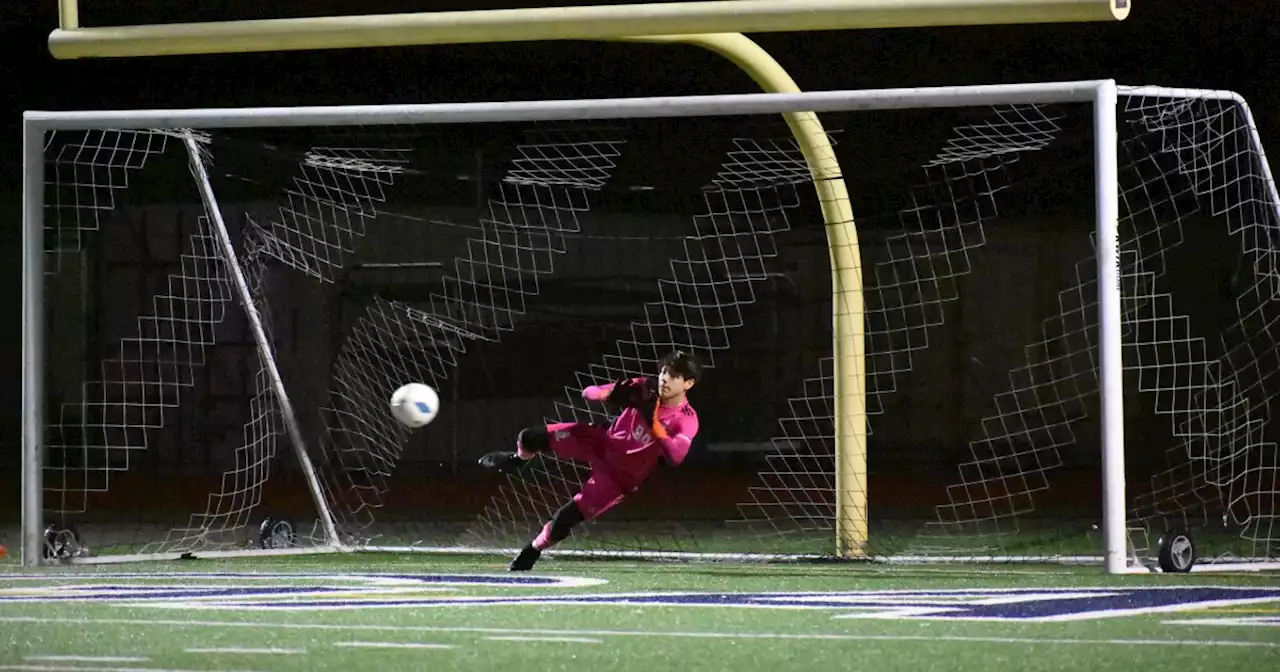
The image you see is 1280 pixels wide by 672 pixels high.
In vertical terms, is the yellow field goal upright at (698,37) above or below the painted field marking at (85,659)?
above

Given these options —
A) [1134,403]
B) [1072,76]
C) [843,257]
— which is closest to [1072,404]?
[1134,403]

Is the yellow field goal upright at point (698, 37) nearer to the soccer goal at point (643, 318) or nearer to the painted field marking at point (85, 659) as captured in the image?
the painted field marking at point (85, 659)

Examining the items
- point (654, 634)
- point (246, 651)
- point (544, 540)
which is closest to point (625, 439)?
point (544, 540)

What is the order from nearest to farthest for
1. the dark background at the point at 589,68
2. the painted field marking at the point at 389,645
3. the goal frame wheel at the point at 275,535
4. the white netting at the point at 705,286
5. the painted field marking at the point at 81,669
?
the painted field marking at the point at 81,669
the painted field marking at the point at 389,645
the goal frame wheel at the point at 275,535
the white netting at the point at 705,286
the dark background at the point at 589,68

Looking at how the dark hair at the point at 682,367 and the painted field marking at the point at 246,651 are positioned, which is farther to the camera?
the dark hair at the point at 682,367

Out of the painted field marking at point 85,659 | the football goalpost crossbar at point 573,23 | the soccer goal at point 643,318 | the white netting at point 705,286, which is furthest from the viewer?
the soccer goal at point 643,318

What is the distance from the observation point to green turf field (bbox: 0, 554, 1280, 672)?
5.21m

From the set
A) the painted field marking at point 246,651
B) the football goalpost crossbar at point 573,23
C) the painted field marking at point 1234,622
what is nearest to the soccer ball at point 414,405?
the football goalpost crossbar at point 573,23

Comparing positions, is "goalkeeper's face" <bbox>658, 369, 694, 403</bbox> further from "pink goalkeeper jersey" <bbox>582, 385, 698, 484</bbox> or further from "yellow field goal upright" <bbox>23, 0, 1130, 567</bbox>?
"yellow field goal upright" <bbox>23, 0, 1130, 567</bbox>

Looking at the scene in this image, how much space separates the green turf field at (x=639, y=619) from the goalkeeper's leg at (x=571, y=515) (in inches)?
4.0

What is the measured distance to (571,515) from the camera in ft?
29.7

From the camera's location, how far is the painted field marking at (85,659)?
5.18 meters

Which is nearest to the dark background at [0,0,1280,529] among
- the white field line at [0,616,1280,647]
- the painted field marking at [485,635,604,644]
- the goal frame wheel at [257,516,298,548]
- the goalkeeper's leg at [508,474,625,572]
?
the goal frame wheel at [257,516,298,548]

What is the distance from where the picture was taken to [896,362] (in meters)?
19.3
